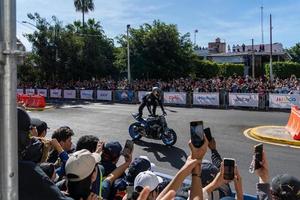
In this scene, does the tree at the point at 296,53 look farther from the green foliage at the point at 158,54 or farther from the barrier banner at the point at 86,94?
the barrier banner at the point at 86,94

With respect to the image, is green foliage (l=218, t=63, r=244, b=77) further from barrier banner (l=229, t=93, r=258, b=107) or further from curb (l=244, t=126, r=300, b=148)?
curb (l=244, t=126, r=300, b=148)

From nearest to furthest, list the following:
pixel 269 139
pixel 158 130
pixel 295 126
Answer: pixel 158 130, pixel 269 139, pixel 295 126

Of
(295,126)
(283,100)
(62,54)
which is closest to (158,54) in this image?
(62,54)

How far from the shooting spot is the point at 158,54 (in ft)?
148

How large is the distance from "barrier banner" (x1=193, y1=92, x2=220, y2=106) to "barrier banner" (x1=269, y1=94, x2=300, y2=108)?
347cm

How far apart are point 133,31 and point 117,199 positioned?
4291 cm

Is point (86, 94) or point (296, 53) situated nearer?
point (86, 94)

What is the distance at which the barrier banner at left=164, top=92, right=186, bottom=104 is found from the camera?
28806 mm

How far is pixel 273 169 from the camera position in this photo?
10875 mm

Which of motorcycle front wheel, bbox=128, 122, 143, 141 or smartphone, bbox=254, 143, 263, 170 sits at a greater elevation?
smartphone, bbox=254, 143, 263, 170

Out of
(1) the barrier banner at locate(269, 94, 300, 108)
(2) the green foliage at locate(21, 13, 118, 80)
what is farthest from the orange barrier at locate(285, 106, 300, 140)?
(2) the green foliage at locate(21, 13, 118, 80)

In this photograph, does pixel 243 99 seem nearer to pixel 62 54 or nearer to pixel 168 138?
pixel 168 138

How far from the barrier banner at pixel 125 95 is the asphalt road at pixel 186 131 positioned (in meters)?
6.03

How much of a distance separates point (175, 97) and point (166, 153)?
16376 mm
